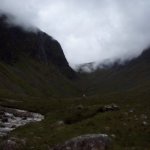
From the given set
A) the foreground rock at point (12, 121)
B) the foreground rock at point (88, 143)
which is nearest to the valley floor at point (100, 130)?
the foreground rock at point (88, 143)

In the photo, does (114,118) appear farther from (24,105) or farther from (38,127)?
(24,105)

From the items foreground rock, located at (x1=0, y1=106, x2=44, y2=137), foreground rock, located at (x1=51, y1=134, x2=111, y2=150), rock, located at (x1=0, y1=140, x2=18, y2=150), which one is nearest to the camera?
foreground rock, located at (x1=51, y1=134, x2=111, y2=150)

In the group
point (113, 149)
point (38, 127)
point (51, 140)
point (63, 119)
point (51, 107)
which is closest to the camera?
point (113, 149)

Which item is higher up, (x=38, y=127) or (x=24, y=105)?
(x=24, y=105)

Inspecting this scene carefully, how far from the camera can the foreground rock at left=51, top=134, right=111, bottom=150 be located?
38.4 meters

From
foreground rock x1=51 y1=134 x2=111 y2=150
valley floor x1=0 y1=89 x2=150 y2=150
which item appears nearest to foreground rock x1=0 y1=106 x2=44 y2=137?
valley floor x1=0 y1=89 x2=150 y2=150

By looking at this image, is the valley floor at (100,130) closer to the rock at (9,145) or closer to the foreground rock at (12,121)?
the rock at (9,145)

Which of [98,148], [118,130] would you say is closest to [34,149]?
[98,148]

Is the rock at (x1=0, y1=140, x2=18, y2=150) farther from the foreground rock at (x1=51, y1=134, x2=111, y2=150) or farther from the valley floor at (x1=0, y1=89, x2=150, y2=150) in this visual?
the foreground rock at (x1=51, y1=134, x2=111, y2=150)

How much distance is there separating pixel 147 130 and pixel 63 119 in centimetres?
1146

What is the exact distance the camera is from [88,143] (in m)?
38.5

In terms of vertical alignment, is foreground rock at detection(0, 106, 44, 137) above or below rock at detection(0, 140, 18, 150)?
above

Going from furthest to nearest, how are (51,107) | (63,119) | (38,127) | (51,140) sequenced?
1. (51,107)
2. (63,119)
3. (38,127)
4. (51,140)

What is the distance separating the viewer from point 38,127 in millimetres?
44812
